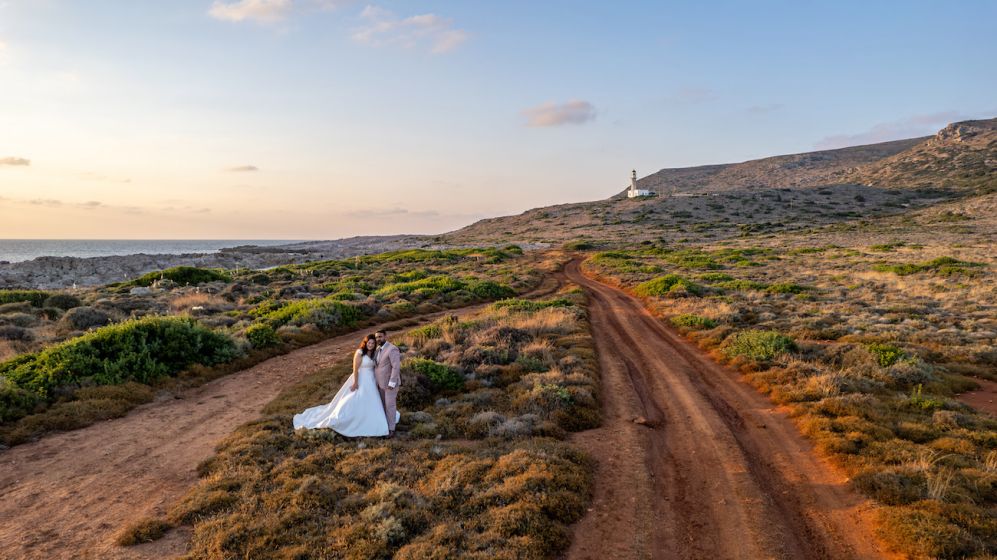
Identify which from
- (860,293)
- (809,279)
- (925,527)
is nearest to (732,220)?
(809,279)

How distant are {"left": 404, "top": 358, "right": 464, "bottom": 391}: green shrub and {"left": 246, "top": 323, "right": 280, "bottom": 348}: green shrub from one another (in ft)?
24.2

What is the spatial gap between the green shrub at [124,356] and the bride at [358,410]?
262 inches

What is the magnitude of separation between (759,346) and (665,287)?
515 inches

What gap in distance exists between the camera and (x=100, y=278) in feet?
157

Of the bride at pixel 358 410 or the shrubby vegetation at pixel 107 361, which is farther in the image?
the shrubby vegetation at pixel 107 361

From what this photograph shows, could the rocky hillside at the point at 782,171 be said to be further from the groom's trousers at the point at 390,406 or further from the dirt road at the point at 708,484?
the groom's trousers at the point at 390,406

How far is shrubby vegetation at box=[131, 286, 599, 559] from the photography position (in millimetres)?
6492

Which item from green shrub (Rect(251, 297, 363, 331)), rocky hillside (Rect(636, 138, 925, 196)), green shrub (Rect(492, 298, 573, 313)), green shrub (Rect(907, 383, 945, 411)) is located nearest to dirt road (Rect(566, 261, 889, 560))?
green shrub (Rect(907, 383, 945, 411))

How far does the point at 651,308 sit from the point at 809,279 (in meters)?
15.2

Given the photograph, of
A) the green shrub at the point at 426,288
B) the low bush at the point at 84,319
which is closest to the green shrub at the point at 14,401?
the low bush at the point at 84,319

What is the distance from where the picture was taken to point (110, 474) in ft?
28.9

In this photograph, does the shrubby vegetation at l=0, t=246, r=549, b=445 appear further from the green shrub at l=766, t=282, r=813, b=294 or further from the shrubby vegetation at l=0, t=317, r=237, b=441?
the green shrub at l=766, t=282, r=813, b=294

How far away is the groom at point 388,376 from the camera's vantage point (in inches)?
403

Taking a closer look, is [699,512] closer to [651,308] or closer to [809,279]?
[651,308]
